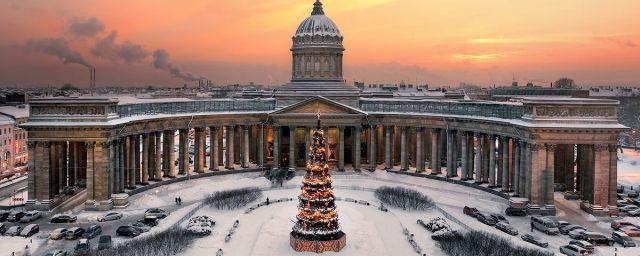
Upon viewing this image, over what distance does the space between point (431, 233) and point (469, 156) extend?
99.2 ft

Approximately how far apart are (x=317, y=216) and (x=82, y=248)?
2003 cm

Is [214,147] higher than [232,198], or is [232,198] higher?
[214,147]

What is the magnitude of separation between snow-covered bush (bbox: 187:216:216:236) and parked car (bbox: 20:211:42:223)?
17594 millimetres

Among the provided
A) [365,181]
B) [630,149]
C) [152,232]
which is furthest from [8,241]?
[630,149]

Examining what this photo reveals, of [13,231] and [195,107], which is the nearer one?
[13,231]

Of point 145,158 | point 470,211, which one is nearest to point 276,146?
point 145,158

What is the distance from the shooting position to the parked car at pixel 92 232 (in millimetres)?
51725

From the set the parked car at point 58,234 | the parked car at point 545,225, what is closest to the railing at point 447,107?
the parked car at point 545,225

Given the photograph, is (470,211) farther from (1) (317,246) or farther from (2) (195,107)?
(2) (195,107)

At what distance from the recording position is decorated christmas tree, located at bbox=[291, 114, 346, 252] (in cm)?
4712

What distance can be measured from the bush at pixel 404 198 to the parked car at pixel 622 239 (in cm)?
1863

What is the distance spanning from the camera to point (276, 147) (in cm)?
9125

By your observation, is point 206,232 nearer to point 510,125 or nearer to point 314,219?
point 314,219

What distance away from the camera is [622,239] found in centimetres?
5100
